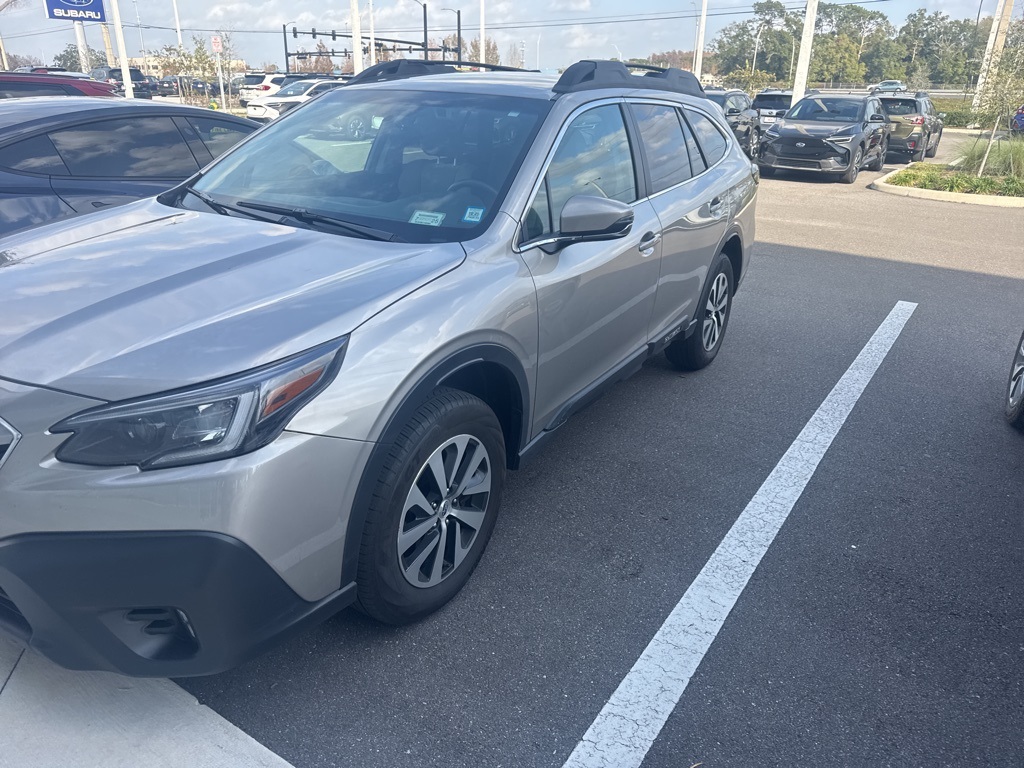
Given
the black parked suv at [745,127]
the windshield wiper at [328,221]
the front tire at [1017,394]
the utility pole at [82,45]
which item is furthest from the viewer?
the utility pole at [82,45]

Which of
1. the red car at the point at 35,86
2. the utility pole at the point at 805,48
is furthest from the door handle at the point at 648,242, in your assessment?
the utility pole at the point at 805,48

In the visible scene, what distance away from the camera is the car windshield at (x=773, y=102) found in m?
24.8

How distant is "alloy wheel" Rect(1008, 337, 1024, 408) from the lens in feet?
14.7

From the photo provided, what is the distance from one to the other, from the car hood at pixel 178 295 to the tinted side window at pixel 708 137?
8.51 feet

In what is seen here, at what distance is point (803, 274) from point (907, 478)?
4.60m

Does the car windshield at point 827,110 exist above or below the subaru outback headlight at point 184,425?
below

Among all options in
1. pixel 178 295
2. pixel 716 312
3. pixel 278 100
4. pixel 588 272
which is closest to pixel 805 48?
pixel 278 100

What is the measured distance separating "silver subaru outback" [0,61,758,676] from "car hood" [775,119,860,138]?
44.2 ft

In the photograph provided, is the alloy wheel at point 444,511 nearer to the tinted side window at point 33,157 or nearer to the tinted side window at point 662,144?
the tinted side window at point 662,144

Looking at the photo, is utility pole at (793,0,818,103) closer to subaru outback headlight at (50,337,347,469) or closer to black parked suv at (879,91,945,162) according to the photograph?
black parked suv at (879,91,945,162)

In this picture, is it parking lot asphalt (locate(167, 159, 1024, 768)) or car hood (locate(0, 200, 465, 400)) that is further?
parking lot asphalt (locate(167, 159, 1024, 768))

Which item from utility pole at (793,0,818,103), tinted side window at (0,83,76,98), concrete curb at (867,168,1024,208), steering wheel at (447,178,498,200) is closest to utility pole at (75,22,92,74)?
utility pole at (793,0,818,103)

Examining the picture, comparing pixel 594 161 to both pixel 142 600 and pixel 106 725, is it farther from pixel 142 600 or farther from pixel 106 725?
pixel 106 725

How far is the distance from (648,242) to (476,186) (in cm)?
108
